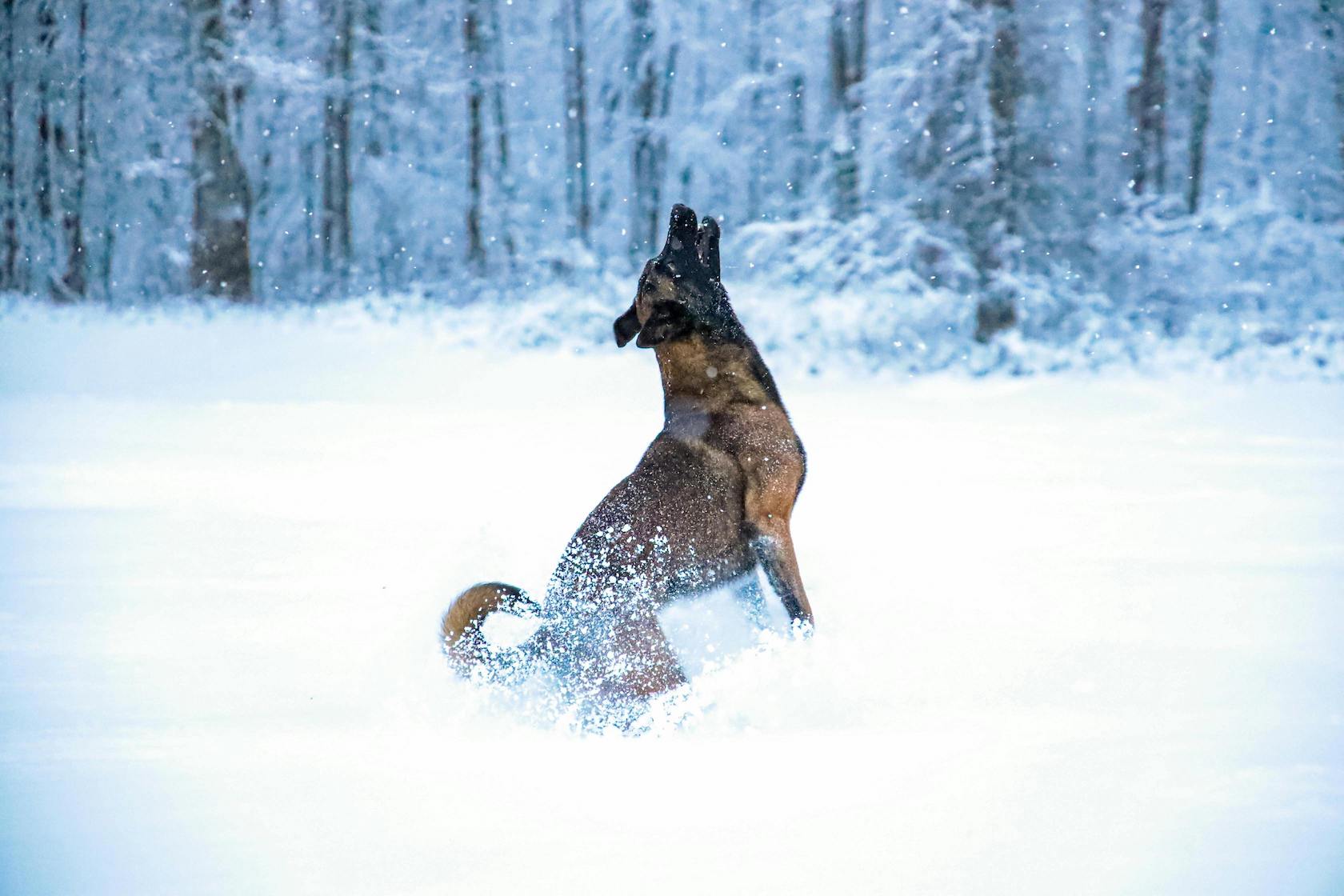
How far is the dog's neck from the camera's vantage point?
3.47 m

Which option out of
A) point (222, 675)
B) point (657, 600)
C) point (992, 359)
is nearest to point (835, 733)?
point (657, 600)

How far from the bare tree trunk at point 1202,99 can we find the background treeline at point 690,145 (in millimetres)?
97

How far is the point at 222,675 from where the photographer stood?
3625 millimetres

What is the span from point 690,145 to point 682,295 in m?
15.7

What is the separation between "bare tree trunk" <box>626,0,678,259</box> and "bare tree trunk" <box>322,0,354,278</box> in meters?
4.64

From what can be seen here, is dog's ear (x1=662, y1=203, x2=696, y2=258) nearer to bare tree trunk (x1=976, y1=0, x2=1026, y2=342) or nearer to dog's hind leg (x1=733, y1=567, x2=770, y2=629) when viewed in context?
dog's hind leg (x1=733, y1=567, x2=770, y2=629)

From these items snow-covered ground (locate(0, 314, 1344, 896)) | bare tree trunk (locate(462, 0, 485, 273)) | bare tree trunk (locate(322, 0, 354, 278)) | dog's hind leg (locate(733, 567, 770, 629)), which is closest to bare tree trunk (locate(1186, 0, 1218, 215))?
snow-covered ground (locate(0, 314, 1344, 896))

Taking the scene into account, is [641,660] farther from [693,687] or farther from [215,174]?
[215,174]

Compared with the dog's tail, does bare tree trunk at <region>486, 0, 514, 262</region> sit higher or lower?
higher

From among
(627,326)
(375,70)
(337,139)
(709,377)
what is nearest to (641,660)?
(709,377)

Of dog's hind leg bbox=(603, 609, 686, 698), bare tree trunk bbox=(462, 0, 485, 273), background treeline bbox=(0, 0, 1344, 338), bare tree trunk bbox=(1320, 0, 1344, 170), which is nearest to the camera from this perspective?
dog's hind leg bbox=(603, 609, 686, 698)

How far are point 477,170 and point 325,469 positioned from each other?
14184mm

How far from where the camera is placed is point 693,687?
10.6 ft

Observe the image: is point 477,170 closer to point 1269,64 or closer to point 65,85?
point 65,85
